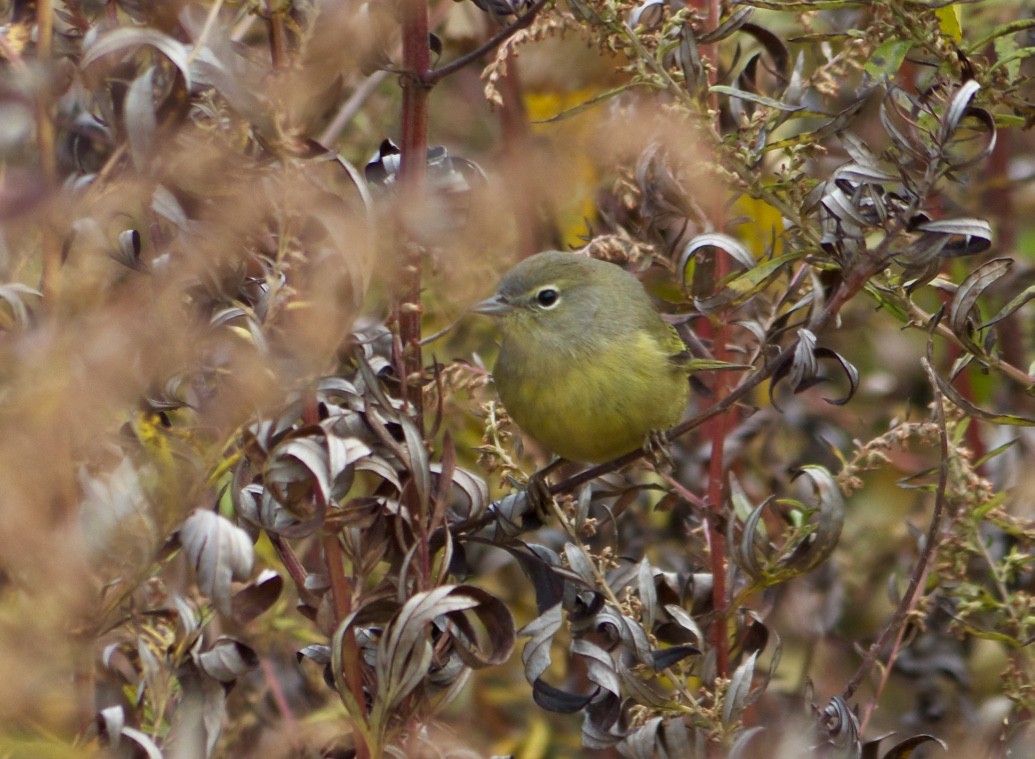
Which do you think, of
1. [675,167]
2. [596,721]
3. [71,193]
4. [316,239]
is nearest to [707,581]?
[596,721]

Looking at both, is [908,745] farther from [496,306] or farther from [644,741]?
[496,306]

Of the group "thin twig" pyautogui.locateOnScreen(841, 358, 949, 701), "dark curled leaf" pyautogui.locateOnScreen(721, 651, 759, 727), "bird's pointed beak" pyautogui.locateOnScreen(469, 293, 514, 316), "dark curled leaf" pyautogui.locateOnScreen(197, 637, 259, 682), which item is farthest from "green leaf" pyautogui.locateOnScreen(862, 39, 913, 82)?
"bird's pointed beak" pyautogui.locateOnScreen(469, 293, 514, 316)

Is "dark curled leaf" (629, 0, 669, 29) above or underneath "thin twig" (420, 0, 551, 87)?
underneath

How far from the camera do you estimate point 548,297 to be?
375cm

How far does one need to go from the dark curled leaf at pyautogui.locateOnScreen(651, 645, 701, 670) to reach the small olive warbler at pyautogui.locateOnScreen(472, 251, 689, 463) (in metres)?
1.04

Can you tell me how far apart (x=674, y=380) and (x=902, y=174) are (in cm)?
153

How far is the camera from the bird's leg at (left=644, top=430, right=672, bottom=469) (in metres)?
2.86

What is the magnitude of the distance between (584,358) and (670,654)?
148 cm

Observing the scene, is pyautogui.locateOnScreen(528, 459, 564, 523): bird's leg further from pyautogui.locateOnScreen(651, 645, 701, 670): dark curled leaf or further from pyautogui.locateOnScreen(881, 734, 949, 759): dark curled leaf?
pyautogui.locateOnScreen(881, 734, 949, 759): dark curled leaf

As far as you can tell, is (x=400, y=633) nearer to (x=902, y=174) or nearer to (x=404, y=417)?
(x=404, y=417)

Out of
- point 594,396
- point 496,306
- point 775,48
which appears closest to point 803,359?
point 775,48

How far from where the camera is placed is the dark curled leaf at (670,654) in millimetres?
2189

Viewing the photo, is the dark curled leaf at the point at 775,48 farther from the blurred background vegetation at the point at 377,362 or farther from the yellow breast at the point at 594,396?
the yellow breast at the point at 594,396

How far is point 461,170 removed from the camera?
226 cm
